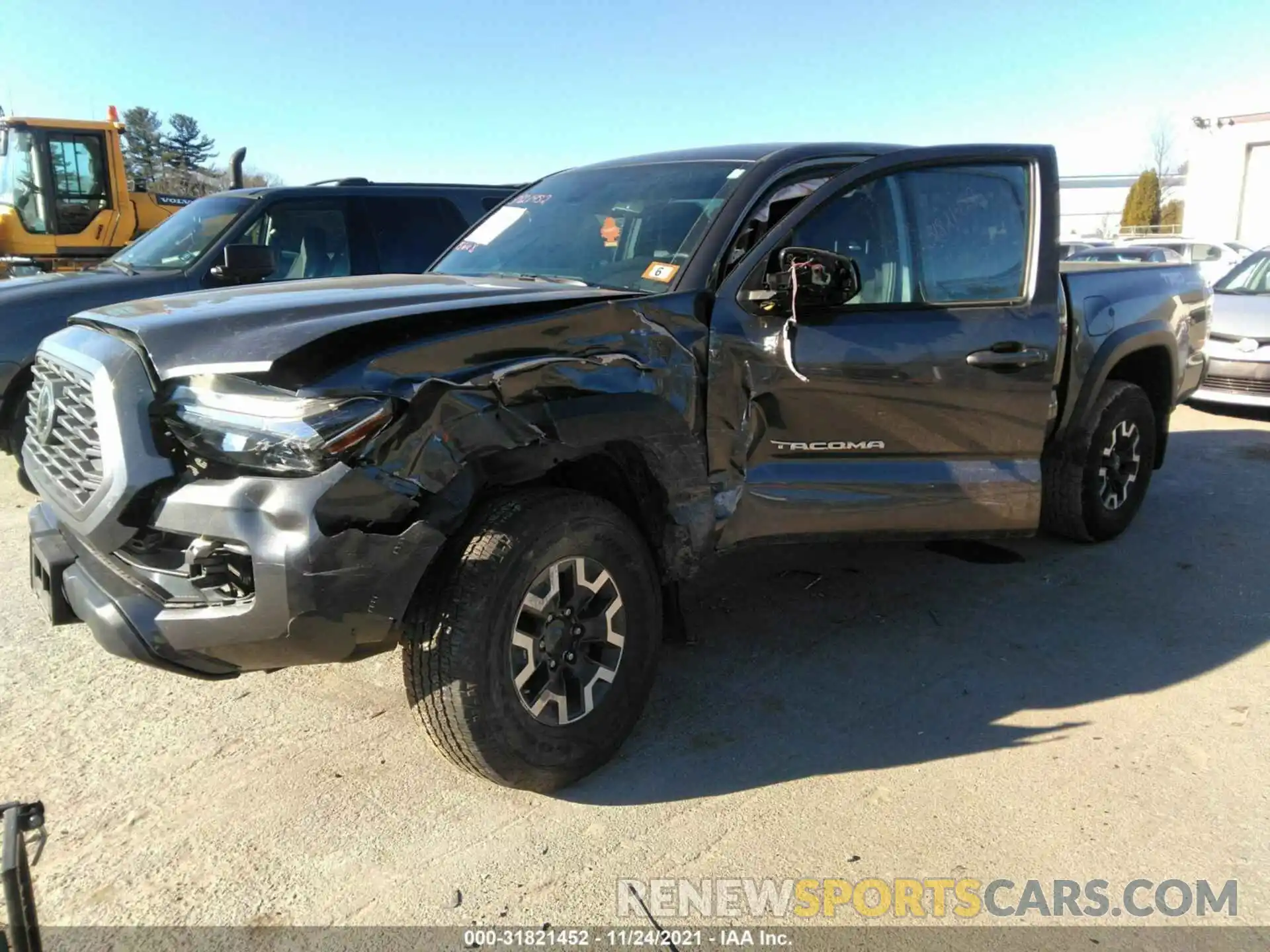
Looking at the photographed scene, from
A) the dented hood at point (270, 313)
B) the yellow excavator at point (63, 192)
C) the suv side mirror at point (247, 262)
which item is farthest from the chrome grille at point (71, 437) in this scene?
the yellow excavator at point (63, 192)

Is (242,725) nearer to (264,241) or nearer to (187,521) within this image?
(187,521)

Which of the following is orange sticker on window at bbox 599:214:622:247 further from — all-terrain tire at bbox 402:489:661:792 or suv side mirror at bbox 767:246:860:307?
all-terrain tire at bbox 402:489:661:792

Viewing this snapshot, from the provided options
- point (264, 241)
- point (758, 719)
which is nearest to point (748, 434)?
point (758, 719)

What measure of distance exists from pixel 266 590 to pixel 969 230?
3149 mm

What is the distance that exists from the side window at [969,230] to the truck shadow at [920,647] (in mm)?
1464

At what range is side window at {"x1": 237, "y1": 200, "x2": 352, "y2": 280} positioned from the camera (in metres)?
6.64

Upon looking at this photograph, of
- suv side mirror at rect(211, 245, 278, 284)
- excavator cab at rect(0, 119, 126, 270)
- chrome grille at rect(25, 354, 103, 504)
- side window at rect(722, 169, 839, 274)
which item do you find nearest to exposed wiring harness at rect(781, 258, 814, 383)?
side window at rect(722, 169, 839, 274)

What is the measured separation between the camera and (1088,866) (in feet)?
8.48

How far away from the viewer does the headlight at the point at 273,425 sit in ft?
7.53

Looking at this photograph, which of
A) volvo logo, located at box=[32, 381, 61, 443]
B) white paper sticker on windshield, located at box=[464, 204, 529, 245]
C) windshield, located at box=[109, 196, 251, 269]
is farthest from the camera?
windshield, located at box=[109, 196, 251, 269]

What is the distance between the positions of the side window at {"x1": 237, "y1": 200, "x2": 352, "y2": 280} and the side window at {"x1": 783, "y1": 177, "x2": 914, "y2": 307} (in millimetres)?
4193

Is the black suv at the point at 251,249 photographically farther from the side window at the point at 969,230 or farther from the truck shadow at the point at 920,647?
the side window at the point at 969,230

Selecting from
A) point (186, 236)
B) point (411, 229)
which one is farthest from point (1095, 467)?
point (186, 236)

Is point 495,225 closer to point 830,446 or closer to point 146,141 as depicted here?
point 830,446
